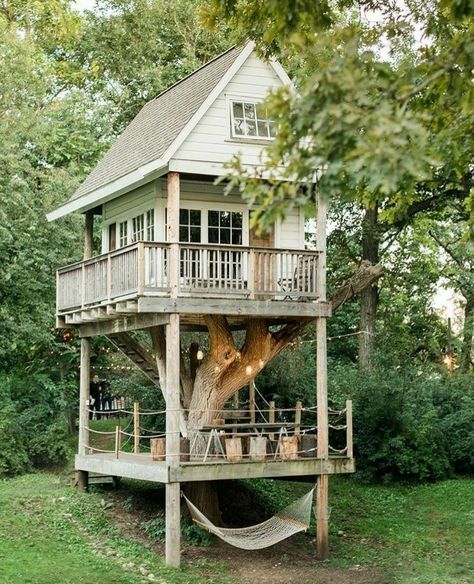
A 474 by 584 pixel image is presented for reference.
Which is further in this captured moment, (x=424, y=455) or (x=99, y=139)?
(x=99, y=139)

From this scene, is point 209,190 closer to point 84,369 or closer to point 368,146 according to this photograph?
point 84,369

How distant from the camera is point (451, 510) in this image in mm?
23078

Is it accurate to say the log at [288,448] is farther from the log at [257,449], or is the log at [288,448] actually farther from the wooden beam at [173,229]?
the wooden beam at [173,229]

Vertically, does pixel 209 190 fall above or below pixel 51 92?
below

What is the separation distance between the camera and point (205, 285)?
1994 centimetres

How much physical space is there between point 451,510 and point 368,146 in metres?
15.2

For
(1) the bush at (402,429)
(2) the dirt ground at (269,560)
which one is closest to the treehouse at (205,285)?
(2) the dirt ground at (269,560)

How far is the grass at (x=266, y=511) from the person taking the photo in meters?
17.5

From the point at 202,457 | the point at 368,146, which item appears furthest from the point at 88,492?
the point at 368,146

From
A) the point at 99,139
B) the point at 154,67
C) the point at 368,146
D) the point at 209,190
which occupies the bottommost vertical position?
the point at 368,146

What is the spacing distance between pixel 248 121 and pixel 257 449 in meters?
6.53

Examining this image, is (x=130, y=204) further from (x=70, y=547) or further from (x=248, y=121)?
(x=70, y=547)

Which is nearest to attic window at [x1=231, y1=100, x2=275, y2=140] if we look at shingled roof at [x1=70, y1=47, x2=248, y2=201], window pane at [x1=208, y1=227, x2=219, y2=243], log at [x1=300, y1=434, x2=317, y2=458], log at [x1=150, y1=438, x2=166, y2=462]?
shingled roof at [x1=70, y1=47, x2=248, y2=201]

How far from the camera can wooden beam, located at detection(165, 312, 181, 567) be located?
18.3m
